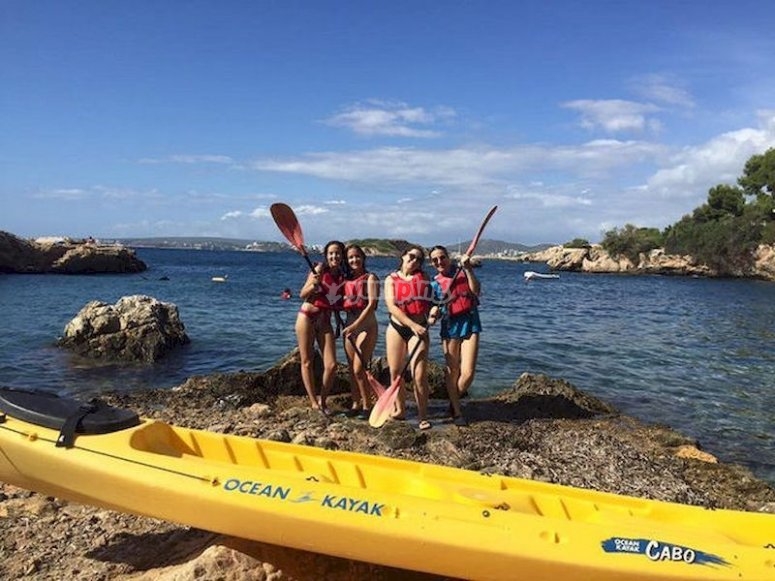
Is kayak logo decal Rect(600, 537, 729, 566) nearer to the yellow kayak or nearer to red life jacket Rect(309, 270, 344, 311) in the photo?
the yellow kayak

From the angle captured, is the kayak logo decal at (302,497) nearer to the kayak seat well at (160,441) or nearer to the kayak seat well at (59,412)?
the kayak seat well at (160,441)

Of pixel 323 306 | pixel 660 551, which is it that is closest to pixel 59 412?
pixel 323 306

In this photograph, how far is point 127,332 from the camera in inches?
475

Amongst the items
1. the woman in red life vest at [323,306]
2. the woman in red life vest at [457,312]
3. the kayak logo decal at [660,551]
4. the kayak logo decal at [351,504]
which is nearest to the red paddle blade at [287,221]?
the woman in red life vest at [323,306]

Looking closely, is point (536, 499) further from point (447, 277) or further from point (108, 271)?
point (108, 271)

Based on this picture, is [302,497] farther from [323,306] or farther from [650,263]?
[650,263]

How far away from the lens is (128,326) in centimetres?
1234

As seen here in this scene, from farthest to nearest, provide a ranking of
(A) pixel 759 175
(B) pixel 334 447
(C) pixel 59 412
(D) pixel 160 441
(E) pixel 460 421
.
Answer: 1. (A) pixel 759 175
2. (E) pixel 460 421
3. (B) pixel 334 447
4. (D) pixel 160 441
5. (C) pixel 59 412

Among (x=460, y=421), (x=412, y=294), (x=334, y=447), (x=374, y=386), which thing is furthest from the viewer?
(x=374, y=386)

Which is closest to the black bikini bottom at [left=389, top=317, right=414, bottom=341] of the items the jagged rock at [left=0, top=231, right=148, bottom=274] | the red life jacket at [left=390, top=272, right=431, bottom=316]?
the red life jacket at [left=390, top=272, right=431, bottom=316]

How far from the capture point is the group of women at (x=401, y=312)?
6441 millimetres

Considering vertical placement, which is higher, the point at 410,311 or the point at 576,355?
the point at 410,311

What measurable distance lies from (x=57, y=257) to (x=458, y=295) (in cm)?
4310

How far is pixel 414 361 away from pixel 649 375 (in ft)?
22.1
